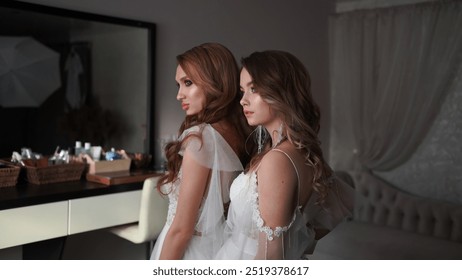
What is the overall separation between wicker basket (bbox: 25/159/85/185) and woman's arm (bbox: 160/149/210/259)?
80cm

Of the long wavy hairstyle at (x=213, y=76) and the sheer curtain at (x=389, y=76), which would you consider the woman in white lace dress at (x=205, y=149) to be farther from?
the sheer curtain at (x=389, y=76)

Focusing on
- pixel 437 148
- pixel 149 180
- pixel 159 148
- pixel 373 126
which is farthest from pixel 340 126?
pixel 149 180

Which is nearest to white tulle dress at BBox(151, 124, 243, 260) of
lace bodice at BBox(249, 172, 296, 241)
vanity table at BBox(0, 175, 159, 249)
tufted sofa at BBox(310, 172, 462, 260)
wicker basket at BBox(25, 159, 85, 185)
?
lace bodice at BBox(249, 172, 296, 241)

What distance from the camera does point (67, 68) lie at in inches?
64.6

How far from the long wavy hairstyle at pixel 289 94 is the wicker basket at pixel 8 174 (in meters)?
0.98

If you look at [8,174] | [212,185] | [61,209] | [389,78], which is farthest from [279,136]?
[389,78]

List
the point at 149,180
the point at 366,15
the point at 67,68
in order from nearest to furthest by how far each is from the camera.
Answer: the point at 149,180, the point at 67,68, the point at 366,15

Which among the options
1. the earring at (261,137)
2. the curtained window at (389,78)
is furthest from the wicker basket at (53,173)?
the curtained window at (389,78)

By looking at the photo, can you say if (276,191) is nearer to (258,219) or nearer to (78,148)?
(258,219)

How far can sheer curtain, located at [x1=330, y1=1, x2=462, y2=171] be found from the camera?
206 centimetres

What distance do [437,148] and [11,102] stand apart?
191 centimetres

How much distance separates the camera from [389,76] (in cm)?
221

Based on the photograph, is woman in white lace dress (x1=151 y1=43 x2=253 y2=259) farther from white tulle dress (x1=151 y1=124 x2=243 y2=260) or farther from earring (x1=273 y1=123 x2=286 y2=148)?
earring (x1=273 y1=123 x2=286 y2=148)
